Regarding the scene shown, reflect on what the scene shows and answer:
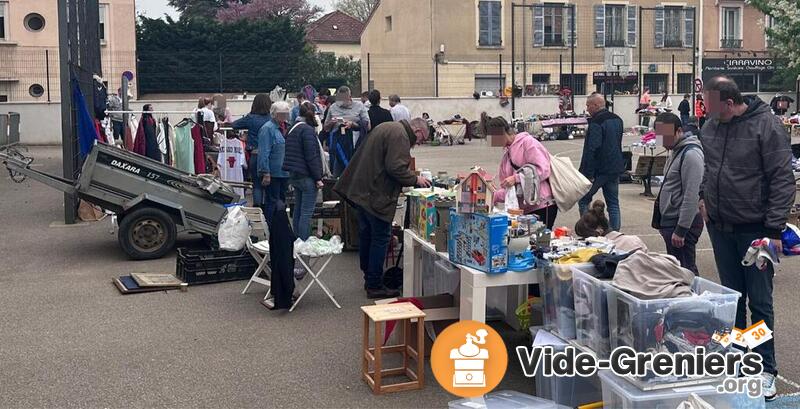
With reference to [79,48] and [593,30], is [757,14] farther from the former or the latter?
[79,48]

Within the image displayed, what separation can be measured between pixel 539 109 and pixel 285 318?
99.3 ft

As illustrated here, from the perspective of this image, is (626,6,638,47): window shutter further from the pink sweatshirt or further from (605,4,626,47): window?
the pink sweatshirt

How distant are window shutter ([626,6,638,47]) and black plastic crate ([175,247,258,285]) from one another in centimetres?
3745

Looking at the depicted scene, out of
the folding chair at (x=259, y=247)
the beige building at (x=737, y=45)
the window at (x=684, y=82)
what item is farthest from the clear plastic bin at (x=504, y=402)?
the beige building at (x=737, y=45)

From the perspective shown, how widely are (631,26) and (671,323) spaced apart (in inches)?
1617

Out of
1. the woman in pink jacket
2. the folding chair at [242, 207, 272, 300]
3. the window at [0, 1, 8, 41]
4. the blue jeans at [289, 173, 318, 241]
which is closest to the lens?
the woman in pink jacket

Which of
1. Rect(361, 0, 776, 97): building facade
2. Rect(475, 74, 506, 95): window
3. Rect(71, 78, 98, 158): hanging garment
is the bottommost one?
Rect(71, 78, 98, 158): hanging garment

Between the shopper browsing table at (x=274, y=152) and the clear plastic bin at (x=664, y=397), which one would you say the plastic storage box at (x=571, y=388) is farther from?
the shopper browsing table at (x=274, y=152)

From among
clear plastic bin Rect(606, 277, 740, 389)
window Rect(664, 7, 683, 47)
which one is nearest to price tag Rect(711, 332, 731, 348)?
clear plastic bin Rect(606, 277, 740, 389)

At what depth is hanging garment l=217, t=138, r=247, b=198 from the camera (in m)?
14.1

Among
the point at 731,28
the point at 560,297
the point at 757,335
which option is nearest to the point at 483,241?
the point at 560,297

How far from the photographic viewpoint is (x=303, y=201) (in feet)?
31.1

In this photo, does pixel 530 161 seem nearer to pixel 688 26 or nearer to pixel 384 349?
pixel 384 349

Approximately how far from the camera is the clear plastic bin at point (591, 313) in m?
4.84
